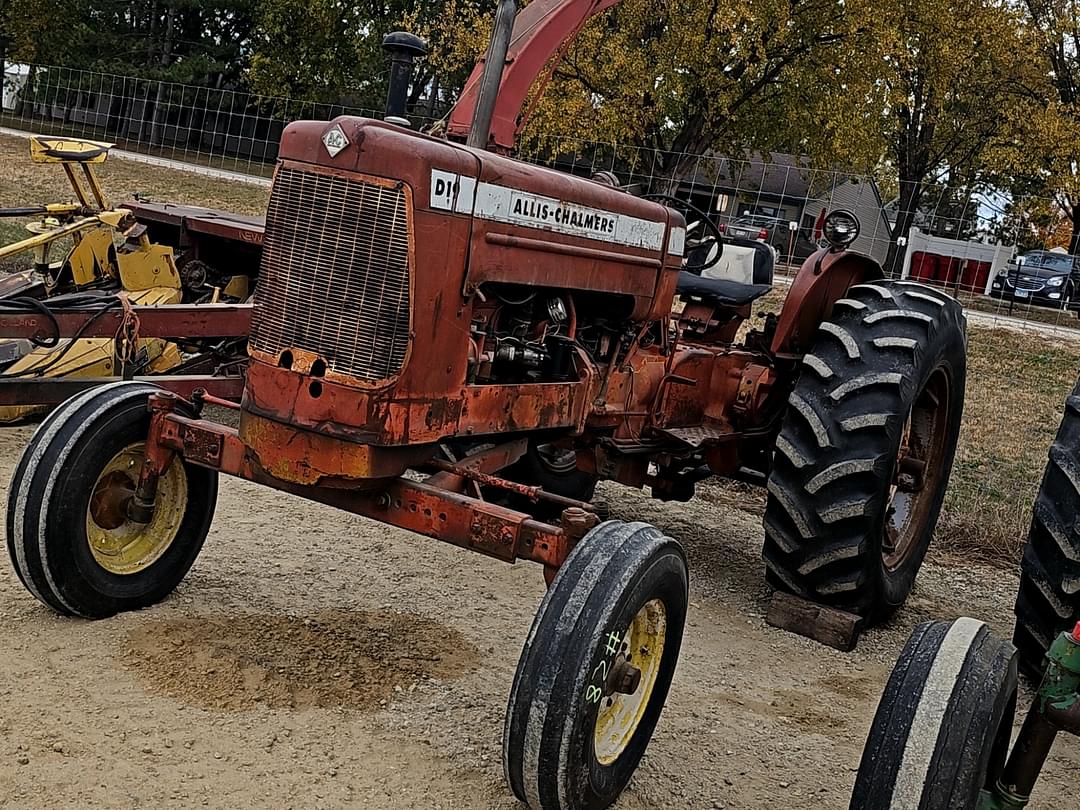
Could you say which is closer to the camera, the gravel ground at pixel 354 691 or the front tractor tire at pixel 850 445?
the gravel ground at pixel 354 691

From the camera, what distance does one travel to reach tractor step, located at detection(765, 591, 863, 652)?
4684mm

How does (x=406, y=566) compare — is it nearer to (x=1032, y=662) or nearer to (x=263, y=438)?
(x=263, y=438)

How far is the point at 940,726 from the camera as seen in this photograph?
2381 millimetres

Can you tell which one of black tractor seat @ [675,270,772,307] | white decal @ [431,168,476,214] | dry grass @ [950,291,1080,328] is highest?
dry grass @ [950,291,1080,328]

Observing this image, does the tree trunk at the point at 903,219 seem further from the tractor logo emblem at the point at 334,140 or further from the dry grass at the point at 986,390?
the tractor logo emblem at the point at 334,140

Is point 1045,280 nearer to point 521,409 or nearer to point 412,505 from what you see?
point 521,409

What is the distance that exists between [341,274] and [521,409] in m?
0.86

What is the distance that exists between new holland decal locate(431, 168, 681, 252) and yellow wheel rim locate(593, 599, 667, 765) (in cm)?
126

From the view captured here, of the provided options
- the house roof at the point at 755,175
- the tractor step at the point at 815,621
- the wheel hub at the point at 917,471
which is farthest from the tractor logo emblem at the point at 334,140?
the house roof at the point at 755,175

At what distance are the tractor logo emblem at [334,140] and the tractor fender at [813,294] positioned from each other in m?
2.61

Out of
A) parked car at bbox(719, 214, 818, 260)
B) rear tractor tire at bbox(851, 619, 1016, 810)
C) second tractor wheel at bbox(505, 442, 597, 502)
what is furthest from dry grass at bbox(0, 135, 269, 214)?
rear tractor tire at bbox(851, 619, 1016, 810)

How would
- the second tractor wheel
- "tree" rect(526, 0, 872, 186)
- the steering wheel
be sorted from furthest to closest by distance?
"tree" rect(526, 0, 872, 186), the second tractor wheel, the steering wheel

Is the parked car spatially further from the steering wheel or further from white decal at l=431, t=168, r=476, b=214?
white decal at l=431, t=168, r=476, b=214

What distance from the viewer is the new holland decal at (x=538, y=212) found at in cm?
332
